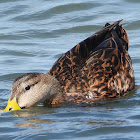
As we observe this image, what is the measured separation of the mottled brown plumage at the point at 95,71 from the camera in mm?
8992

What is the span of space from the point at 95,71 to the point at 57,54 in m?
3.16

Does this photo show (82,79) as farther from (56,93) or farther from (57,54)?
(57,54)

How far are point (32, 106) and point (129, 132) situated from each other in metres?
2.21

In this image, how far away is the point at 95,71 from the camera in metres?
9.16

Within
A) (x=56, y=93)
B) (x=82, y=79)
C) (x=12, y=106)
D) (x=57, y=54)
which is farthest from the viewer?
(x=57, y=54)

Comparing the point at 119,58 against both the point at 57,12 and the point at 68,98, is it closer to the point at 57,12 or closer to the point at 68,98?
the point at 68,98

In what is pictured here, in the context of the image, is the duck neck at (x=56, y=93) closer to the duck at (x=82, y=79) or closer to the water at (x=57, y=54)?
the duck at (x=82, y=79)

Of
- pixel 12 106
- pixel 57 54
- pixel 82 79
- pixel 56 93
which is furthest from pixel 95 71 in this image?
pixel 57 54

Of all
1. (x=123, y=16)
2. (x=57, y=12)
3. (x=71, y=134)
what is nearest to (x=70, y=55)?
(x=71, y=134)

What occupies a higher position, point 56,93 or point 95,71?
point 95,71

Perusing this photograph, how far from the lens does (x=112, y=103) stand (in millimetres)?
8766

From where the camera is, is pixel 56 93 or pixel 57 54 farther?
pixel 57 54

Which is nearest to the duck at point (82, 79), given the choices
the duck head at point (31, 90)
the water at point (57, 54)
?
the duck head at point (31, 90)

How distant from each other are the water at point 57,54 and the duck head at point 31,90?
0.45ft
